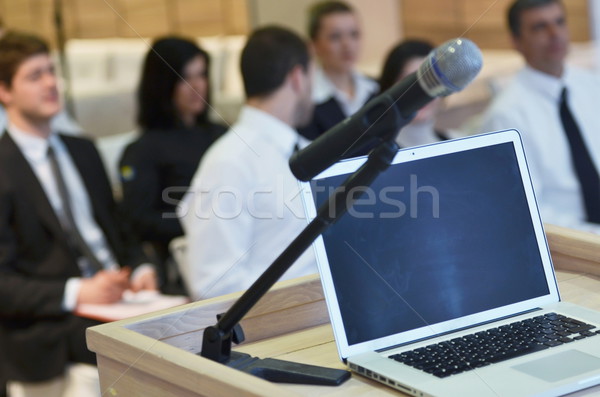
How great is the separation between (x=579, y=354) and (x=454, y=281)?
17 centimetres

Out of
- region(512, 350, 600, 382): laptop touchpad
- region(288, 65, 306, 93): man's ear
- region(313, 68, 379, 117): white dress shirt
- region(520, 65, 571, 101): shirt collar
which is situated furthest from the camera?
region(313, 68, 379, 117): white dress shirt

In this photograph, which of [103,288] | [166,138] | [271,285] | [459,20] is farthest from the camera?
[459,20]

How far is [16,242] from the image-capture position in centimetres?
191

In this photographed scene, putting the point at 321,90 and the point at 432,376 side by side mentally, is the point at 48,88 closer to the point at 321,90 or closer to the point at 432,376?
the point at 321,90

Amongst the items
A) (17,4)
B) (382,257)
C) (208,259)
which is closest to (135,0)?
(17,4)

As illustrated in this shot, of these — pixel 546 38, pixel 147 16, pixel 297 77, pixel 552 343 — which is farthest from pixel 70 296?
pixel 147 16

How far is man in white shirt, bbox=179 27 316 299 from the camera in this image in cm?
173

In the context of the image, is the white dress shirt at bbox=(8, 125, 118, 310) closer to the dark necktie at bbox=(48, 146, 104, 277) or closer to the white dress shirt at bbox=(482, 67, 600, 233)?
the dark necktie at bbox=(48, 146, 104, 277)

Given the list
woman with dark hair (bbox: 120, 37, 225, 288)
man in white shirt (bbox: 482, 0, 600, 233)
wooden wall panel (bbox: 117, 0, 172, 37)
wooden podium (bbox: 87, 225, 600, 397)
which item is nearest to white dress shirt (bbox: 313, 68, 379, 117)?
woman with dark hair (bbox: 120, 37, 225, 288)

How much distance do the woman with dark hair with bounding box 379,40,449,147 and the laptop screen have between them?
131 centimetres

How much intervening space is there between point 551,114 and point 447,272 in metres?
1.56

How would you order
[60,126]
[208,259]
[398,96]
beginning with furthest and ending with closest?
[60,126]
[208,259]
[398,96]

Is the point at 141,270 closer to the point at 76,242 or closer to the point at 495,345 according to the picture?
the point at 76,242

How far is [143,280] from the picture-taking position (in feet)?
6.81
